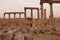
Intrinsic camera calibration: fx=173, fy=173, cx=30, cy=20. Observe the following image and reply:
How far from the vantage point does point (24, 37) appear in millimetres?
4934

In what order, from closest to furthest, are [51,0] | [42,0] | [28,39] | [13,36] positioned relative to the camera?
[28,39], [13,36], [51,0], [42,0]

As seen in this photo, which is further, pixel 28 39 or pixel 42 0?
pixel 42 0

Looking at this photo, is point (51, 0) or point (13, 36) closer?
point (13, 36)

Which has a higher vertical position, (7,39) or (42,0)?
(42,0)

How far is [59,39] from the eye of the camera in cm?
496

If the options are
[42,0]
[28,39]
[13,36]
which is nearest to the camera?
[28,39]

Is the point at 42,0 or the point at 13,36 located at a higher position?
the point at 42,0

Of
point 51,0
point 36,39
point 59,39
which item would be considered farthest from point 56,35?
point 51,0

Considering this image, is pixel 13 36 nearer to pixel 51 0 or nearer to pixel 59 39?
pixel 59 39

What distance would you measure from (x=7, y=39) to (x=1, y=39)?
0.83ft

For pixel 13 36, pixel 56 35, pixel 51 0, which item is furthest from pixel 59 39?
pixel 51 0

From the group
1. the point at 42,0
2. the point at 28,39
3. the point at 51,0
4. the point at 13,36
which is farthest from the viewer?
the point at 42,0

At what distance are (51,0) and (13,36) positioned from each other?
31.2ft

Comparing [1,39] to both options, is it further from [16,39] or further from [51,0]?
[51,0]
